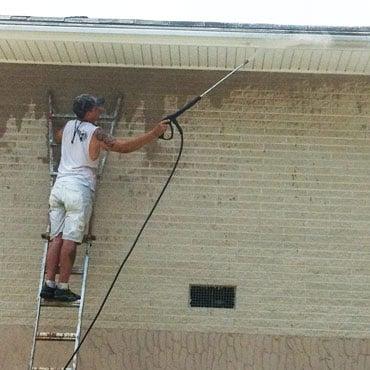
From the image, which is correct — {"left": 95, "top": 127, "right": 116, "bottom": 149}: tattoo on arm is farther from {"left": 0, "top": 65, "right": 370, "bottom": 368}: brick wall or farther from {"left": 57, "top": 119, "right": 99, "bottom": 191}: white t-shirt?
{"left": 0, "top": 65, "right": 370, "bottom": 368}: brick wall

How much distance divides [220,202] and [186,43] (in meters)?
1.57

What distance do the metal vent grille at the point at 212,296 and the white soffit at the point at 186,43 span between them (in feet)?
6.95

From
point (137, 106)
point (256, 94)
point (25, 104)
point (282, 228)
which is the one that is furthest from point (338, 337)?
point (25, 104)

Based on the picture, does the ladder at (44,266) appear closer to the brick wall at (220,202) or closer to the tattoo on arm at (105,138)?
the brick wall at (220,202)

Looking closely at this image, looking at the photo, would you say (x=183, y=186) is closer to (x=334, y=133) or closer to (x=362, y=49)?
(x=334, y=133)

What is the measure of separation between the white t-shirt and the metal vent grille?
56.2 inches

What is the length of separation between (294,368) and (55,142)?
3.09 meters

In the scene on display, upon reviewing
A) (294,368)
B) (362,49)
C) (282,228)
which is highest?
(362,49)

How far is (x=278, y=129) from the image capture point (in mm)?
7391

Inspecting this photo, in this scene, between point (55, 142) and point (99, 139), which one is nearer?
point (99, 139)

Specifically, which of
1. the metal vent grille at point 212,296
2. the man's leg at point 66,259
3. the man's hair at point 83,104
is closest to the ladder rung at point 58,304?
the man's leg at point 66,259

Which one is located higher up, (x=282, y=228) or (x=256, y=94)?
(x=256, y=94)

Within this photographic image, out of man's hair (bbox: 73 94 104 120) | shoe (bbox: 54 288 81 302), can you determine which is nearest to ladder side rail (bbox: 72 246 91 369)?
shoe (bbox: 54 288 81 302)

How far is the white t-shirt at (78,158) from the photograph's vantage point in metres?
6.59
